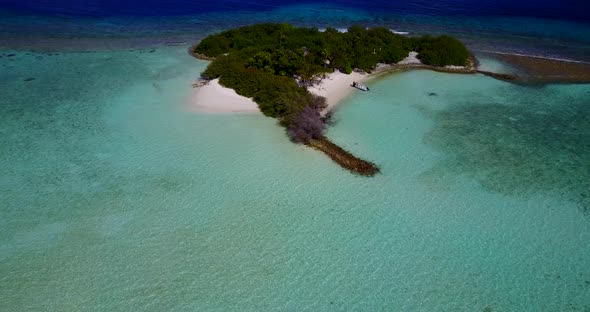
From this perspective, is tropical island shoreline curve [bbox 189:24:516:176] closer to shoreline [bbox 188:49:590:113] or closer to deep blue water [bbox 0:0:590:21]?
shoreline [bbox 188:49:590:113]

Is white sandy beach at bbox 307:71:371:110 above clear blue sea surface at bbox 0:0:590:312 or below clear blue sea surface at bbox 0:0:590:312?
above

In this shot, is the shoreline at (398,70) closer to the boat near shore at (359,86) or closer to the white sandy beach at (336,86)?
the white sandy beach at (336,86)

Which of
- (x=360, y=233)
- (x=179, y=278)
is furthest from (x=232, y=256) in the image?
(x=360, y=233)

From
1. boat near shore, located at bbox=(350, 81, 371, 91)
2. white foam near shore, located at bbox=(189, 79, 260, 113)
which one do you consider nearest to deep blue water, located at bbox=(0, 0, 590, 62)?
white foam near shore, located at bbox=(189, 79, 260, 113)

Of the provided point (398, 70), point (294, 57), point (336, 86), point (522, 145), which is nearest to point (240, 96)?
point (294, 57)

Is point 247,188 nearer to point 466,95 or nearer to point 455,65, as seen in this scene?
point 466,95

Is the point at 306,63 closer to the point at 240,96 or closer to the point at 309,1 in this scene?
the point at 240,96
